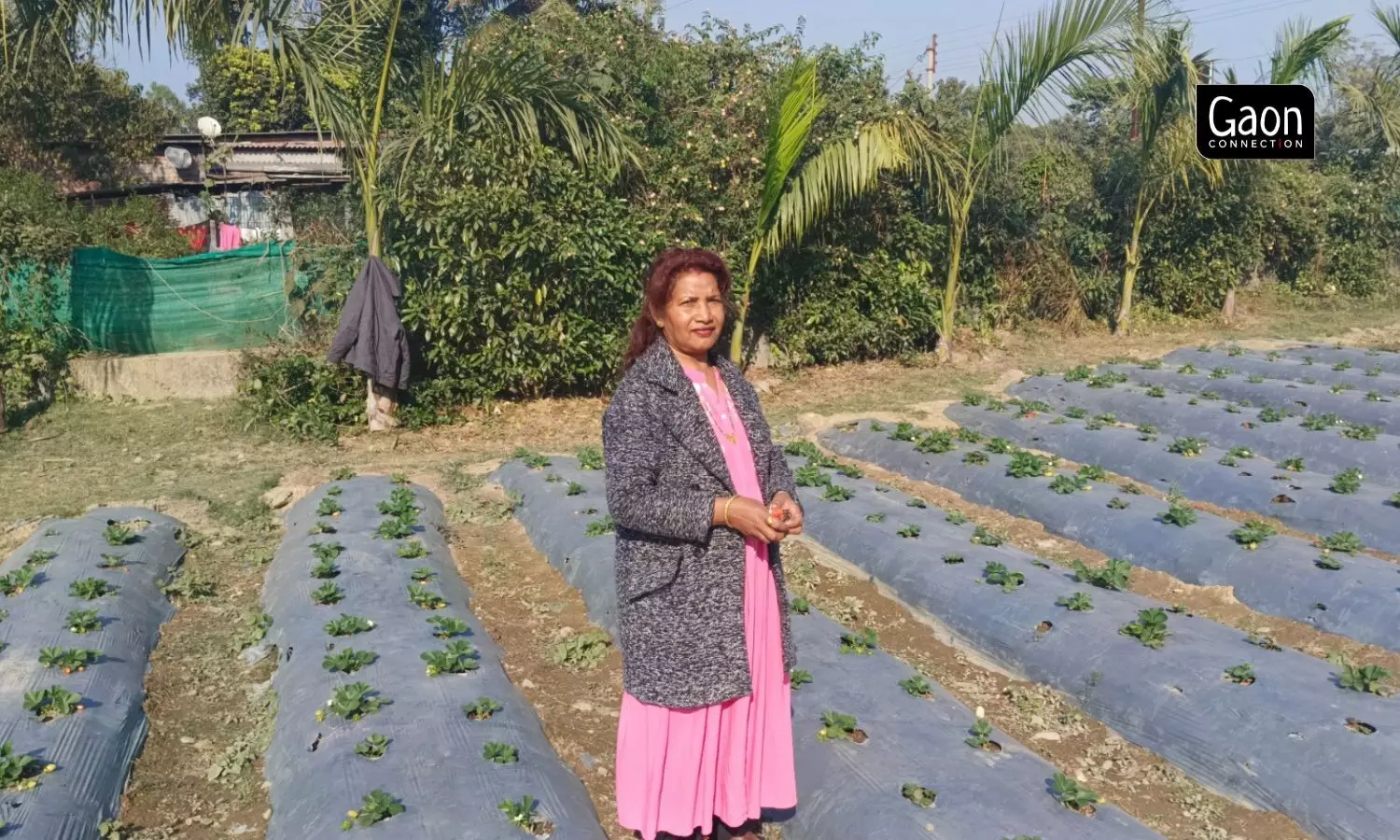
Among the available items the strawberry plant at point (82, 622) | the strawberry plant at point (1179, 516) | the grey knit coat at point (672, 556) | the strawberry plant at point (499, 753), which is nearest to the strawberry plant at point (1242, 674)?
the strawberry plant at point (1179, 516)

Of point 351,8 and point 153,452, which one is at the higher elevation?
point 351,8

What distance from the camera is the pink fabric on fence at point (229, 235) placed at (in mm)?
12820

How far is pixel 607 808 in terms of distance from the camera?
3629 mm

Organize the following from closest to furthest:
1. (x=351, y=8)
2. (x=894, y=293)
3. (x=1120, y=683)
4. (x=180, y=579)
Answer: (x=1120, y=683)
(x=180, y=579)
(x=351, y=8)
(x=894, y=293)

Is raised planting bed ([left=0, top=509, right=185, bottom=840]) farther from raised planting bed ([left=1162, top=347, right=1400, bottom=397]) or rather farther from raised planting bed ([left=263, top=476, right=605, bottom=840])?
raised planting bed ([left=1162, top=347, right=1400, bottom=397])

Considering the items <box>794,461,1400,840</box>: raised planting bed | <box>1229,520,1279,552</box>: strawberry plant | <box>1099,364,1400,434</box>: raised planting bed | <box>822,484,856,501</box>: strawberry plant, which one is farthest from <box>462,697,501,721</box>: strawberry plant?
<box>1099,364,1400,434</box>: raised planting bed

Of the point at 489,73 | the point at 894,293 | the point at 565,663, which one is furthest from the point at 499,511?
the point at 894,293

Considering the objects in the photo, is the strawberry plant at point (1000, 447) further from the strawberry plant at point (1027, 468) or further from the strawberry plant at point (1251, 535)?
the strawberry plant at point (1251, 535)

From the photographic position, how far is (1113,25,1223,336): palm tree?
10923 millimetres

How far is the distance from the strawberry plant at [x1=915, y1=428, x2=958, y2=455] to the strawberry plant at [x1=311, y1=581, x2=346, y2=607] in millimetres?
4646

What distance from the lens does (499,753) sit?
131 inches

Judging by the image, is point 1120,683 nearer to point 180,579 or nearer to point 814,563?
point 814,563

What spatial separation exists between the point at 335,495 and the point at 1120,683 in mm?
4836

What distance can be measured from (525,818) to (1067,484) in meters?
4.70
